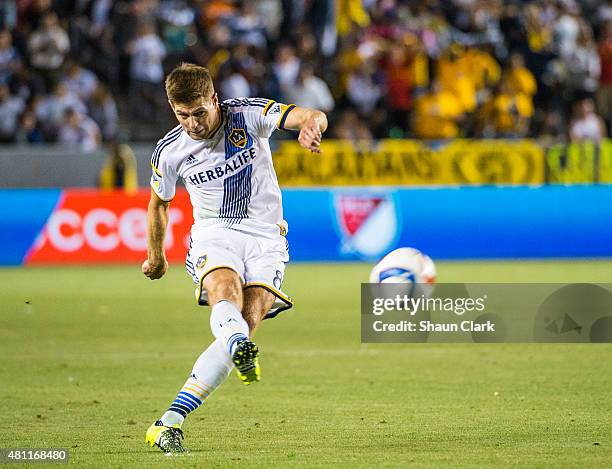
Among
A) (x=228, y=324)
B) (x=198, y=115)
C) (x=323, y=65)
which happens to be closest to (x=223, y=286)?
(x=228, y=324)

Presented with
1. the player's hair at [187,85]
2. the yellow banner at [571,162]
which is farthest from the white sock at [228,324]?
the yellow banner at [571,162]

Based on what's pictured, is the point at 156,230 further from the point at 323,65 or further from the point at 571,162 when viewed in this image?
the point at 571,162

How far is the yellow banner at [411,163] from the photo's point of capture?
2092 centimetres

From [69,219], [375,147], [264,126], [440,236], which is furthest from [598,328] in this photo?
[375,147]

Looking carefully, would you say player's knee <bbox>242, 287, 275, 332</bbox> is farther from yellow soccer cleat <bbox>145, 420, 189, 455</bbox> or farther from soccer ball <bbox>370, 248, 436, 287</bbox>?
soccer ball <bbox>370, 248, 436, 287</bbox>

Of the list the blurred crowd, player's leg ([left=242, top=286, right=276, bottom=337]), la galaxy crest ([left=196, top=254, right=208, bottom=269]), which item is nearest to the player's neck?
la galaxy crest ([left=196, top=254, right=208, bottom=269])

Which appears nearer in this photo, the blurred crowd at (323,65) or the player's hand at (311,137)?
the player's hand at (311,137)

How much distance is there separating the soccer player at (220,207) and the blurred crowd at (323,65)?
1327 cm

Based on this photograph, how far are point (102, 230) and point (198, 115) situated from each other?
38.3ft

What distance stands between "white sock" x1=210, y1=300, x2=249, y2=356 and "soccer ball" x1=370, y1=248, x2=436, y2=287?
3753 mm

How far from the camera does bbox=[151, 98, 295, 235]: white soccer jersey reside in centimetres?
678

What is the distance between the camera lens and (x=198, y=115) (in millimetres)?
6449

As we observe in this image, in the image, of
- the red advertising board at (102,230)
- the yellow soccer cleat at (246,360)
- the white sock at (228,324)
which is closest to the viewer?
the yellow soccer cleat at (246,360)

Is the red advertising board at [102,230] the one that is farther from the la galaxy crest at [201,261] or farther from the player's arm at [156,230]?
the la galaxy crest at [201,261]
